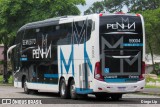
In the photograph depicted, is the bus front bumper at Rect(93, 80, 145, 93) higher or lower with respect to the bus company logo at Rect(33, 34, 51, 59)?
lower

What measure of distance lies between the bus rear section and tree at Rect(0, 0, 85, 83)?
2166 centimetres

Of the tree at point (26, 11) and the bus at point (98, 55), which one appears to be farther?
the tree at point (26, 11)

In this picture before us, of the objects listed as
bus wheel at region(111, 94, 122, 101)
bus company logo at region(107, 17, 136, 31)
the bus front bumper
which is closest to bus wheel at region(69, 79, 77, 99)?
bus wheel at region(111, 94, 122, 101)

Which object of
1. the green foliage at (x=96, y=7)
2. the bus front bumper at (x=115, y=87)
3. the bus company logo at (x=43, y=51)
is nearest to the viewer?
the bus front bumper at (x=115, y=87)

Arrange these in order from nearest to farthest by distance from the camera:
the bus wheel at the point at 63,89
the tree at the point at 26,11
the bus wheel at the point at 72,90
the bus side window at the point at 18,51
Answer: the bus wheel at the point at 72,90 < the bus wheel at the point at 63,89 < the bus side window at the point at 18,51 < the tree at the point at 26,11

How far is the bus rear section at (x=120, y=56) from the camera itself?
21.5 metres

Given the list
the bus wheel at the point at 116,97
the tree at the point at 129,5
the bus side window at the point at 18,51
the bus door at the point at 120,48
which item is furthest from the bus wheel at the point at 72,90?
the tree at the point at 129,5

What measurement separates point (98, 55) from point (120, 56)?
0.96 meters

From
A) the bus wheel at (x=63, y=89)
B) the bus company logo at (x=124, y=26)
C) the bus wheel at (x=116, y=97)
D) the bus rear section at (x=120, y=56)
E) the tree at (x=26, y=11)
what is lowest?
the bus wheel at (x=116, y=97)

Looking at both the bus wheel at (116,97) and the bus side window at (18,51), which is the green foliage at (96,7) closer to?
the bus side window at (18,51)

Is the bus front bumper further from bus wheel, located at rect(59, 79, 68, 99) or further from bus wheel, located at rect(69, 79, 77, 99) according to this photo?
bus wheel, located at rect(59, 79, 68, 99)

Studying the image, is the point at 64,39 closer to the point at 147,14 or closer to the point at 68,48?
the point at 68,48

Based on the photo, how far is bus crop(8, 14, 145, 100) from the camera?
21516mm

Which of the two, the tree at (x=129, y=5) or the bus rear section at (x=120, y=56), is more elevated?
the tree at (x=129, y=5)
